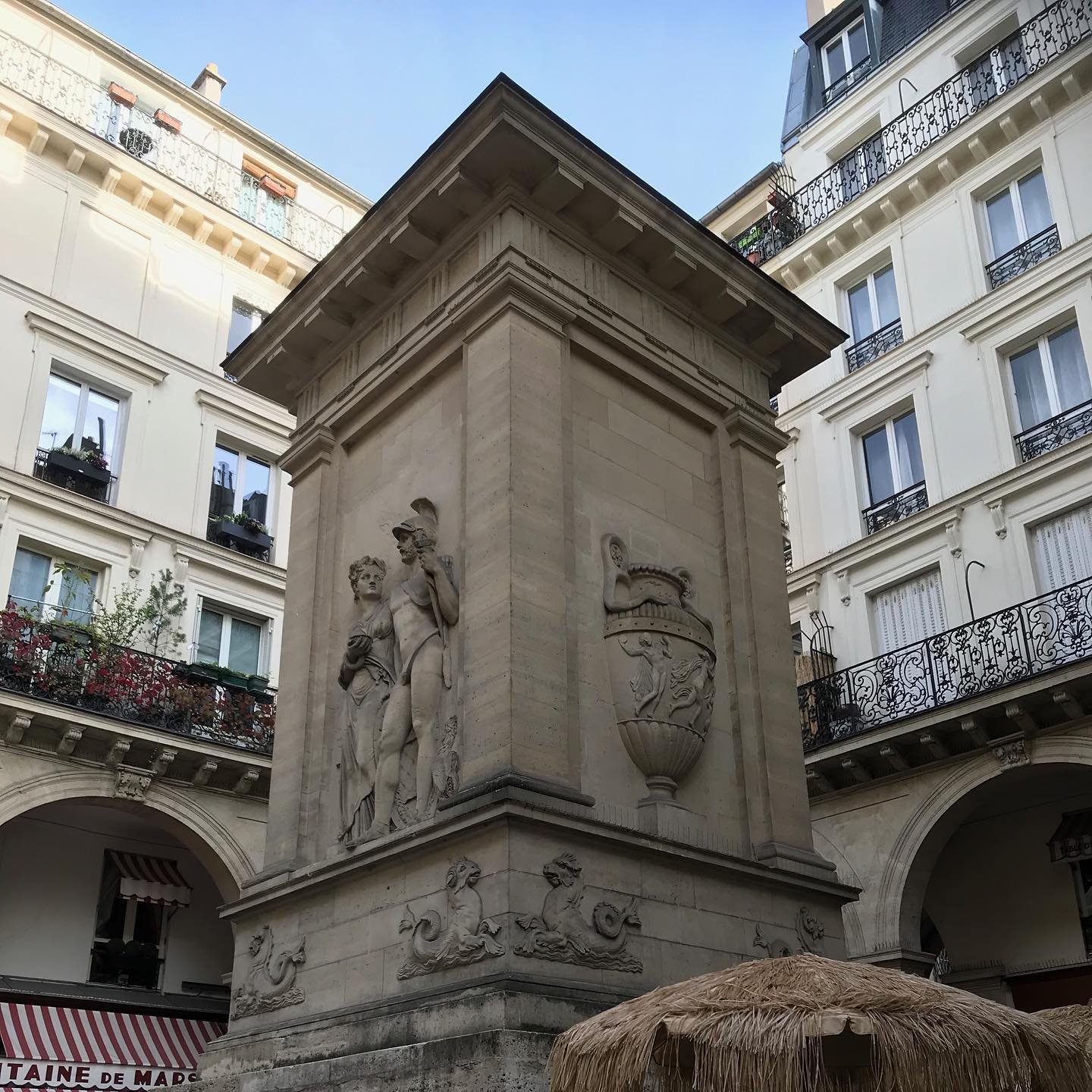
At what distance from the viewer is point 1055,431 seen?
837 inches

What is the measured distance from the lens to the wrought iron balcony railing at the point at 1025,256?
73.7 feet

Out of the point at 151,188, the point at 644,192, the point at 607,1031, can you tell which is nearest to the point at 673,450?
the point at 644,192

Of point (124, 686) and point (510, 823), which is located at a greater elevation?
point (124, 686)

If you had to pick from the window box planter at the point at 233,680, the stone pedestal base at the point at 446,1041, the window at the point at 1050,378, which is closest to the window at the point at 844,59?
the window at the point at 1050,378

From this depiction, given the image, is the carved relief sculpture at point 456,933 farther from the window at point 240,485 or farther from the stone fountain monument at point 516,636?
the window at point 240,485

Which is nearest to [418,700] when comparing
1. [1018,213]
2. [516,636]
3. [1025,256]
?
[516,636]

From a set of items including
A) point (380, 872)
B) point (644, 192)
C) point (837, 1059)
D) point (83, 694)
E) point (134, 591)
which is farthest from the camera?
point (134, 591)

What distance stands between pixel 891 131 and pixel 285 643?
746 inches

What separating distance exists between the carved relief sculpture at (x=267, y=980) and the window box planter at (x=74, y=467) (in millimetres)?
14104

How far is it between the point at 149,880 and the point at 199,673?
374 centimetres

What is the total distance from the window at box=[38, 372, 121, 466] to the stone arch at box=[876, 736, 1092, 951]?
1595cm

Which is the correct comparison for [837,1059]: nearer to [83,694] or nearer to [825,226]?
[83,694]

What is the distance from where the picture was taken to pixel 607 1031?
6844 millimetres

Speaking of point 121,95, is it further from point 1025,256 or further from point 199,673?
point 1025,256
